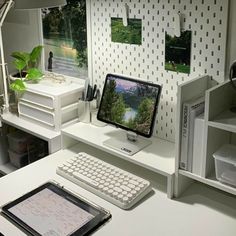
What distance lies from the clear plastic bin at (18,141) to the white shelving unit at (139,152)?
331mm

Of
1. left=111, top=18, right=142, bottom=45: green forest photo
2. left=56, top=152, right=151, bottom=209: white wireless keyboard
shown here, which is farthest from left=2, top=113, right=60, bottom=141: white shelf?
left=111, top=18, right=142, bottom=45: green forest photo

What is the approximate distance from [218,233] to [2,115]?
4.45ft

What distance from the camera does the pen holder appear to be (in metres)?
1.83

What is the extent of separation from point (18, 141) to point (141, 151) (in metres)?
0.79

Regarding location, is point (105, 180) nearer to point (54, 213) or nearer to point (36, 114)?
point (54, 213)

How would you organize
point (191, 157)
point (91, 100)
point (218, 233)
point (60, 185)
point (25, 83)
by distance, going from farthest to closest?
1. point (25, 83)
2. point (91, 100)
3. point (60, 185)
4. point (191, 157)
5. point (218, 233)

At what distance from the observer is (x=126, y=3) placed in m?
1.62

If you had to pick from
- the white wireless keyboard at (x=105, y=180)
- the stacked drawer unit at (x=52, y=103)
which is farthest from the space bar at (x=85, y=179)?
the stacked drawer unit at (x=52, y=103)

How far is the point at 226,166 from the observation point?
4.17ft

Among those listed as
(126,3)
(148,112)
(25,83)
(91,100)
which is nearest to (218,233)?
(148,112)

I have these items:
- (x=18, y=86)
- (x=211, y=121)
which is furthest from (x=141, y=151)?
(x=18, y=86)

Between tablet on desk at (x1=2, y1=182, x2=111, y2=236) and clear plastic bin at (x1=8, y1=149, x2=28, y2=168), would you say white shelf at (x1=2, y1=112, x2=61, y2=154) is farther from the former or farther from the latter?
tablet on desk at (x1=2, y1=182, x2=111, y2=236)

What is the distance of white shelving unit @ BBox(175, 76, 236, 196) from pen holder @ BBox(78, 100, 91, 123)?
0.63 meters

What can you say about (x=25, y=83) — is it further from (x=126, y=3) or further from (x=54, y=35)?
(x=126, y=3)
